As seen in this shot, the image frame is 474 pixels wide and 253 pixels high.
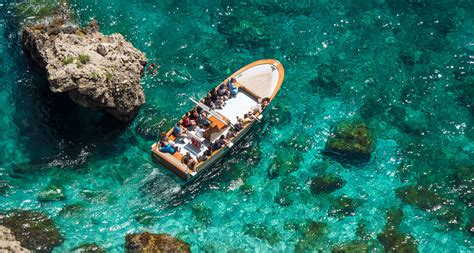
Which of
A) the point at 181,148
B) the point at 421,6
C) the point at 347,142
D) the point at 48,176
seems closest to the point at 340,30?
the point at 421,6

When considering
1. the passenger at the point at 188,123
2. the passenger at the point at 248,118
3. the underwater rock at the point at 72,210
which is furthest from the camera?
the passenger at the point at 248,118

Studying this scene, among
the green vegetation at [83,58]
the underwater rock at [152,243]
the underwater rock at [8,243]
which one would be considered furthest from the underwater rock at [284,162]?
the underwater rock at [8,243]

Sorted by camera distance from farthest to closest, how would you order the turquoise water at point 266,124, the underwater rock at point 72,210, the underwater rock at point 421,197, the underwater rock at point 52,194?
1. the underwater rock at point 421,197
2. the turquoise water at point 266,124
3. the underwater rock at point 52,194
4. the underwater rock at point 72,210

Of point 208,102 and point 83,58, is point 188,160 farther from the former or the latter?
point 83,58

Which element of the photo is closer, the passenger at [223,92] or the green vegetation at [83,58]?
the green vegetation at [83,58]

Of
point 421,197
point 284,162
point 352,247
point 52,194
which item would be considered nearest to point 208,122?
point 284,162

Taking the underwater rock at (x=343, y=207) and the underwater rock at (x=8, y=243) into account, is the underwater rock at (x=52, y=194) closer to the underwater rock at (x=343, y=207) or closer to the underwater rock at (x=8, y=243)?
the underwater rock at (x=8, y=243)

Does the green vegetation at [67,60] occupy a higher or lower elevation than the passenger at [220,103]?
lower
